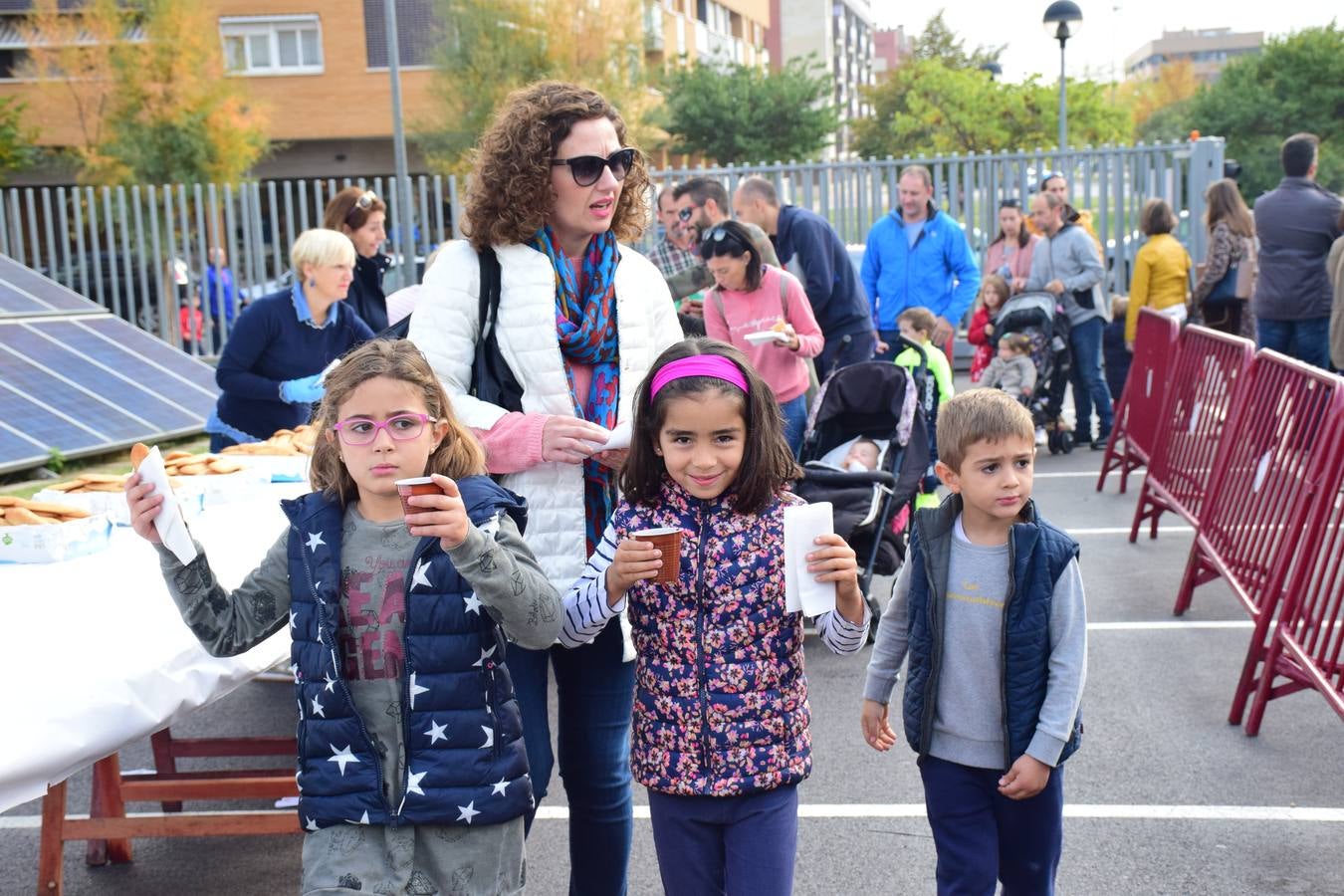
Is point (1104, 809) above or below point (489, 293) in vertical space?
below

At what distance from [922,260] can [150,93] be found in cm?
2955

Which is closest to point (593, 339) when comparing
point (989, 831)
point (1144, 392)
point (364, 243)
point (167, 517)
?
point (167, 517)

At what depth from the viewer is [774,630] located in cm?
309

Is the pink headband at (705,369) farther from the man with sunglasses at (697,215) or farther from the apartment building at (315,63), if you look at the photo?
the apartment building at (315,63)

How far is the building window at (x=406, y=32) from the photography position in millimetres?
40719

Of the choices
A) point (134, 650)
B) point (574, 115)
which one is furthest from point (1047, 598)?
point (134, 650)

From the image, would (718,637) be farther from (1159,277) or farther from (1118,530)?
(1159,277)

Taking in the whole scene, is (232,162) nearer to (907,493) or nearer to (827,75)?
(827,75)

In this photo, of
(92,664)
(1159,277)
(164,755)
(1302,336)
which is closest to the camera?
(92,664)

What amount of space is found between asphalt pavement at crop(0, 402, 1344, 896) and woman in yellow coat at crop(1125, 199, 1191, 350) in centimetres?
622

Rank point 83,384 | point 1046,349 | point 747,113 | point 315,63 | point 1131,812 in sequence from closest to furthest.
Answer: point 1131,812 < point 83,384 < point 1046,349 < point 315,63 < point 747,113

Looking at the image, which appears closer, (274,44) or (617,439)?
(617,439)

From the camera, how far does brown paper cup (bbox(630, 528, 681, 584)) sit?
2.89m

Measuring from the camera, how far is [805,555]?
9.37 ft
